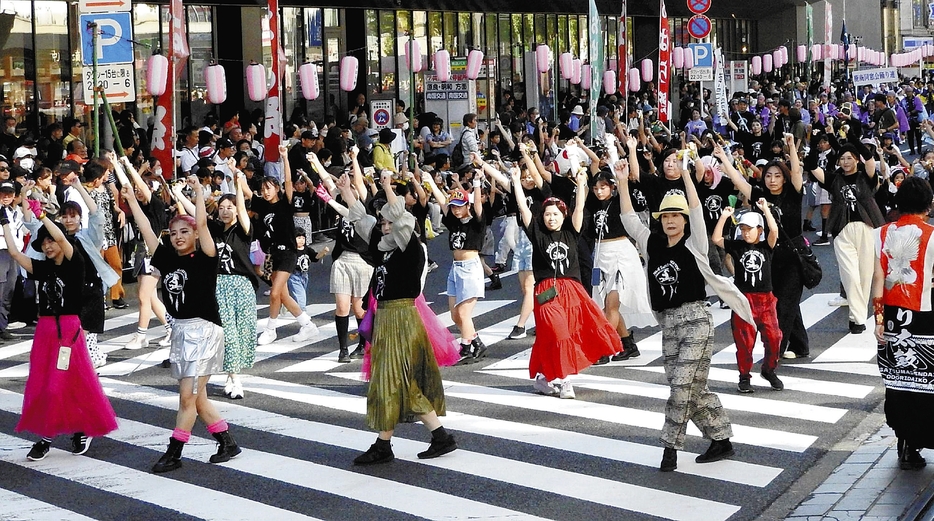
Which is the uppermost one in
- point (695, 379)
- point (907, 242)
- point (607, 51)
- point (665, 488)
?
point (607, 51)

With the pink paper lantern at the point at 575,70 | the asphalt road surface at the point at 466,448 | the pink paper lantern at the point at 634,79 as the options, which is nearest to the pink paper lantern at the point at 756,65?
the pink paper lantern at the point at 634,79

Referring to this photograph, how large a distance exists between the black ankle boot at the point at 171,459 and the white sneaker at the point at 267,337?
4.75m

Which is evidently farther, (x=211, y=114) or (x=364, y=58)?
(x=364, y=58)

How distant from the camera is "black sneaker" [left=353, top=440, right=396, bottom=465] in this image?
8367 mm

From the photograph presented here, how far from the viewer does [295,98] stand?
103 feet

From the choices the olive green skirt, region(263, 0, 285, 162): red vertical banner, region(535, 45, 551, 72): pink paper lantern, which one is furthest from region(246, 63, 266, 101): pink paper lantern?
the olive green skirt

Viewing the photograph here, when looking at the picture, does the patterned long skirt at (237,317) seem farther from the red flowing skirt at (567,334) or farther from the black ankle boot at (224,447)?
the red flowing skirt at (567,334)

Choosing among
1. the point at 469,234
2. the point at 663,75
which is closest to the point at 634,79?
the point at 663,75

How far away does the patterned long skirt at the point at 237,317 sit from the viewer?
10219 mm

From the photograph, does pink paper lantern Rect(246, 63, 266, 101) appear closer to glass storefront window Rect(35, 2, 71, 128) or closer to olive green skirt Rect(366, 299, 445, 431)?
glass storefront window Rect(35, 2, 71, 128)

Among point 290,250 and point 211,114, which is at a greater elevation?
point 211,114

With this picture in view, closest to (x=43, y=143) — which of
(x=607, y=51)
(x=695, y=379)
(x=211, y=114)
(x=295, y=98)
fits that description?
(x=211, y=114)

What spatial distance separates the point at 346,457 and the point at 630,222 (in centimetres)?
241

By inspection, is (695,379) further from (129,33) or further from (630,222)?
(129,33)
